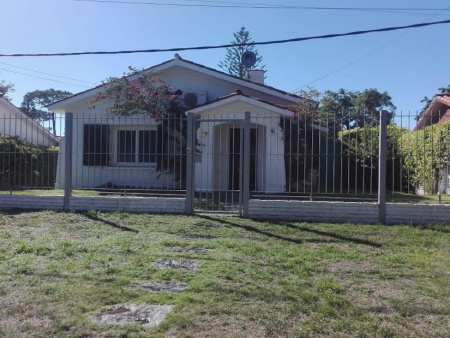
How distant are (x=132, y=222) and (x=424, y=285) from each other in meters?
5.51

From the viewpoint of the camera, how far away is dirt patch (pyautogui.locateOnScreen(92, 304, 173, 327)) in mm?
4094

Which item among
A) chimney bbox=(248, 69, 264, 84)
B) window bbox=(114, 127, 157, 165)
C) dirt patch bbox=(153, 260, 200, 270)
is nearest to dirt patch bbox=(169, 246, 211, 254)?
dirt patch bbox=(153, 260, 200, 270)

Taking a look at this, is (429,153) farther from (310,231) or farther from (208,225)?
(208,225)

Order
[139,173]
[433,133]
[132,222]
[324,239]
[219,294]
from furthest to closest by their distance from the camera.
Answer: [139,173] → [433,133] → [132,222] → [324,239] → [219,294]

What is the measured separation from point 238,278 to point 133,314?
1.44 m

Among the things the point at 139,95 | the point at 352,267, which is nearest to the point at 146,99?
the point at 139,95

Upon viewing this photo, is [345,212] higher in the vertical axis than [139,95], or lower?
lower

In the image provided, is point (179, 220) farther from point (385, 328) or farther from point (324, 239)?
point (385, 328)

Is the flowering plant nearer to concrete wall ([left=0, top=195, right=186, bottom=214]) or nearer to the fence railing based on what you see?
the fence railing

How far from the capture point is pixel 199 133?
14523 millimetres

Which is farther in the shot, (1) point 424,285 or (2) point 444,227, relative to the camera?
(2) point 444,227

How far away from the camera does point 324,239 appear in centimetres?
759

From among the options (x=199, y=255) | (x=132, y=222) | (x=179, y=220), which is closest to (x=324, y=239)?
(x=199, y=255)

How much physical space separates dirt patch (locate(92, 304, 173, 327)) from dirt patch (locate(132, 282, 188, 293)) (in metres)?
0.48
